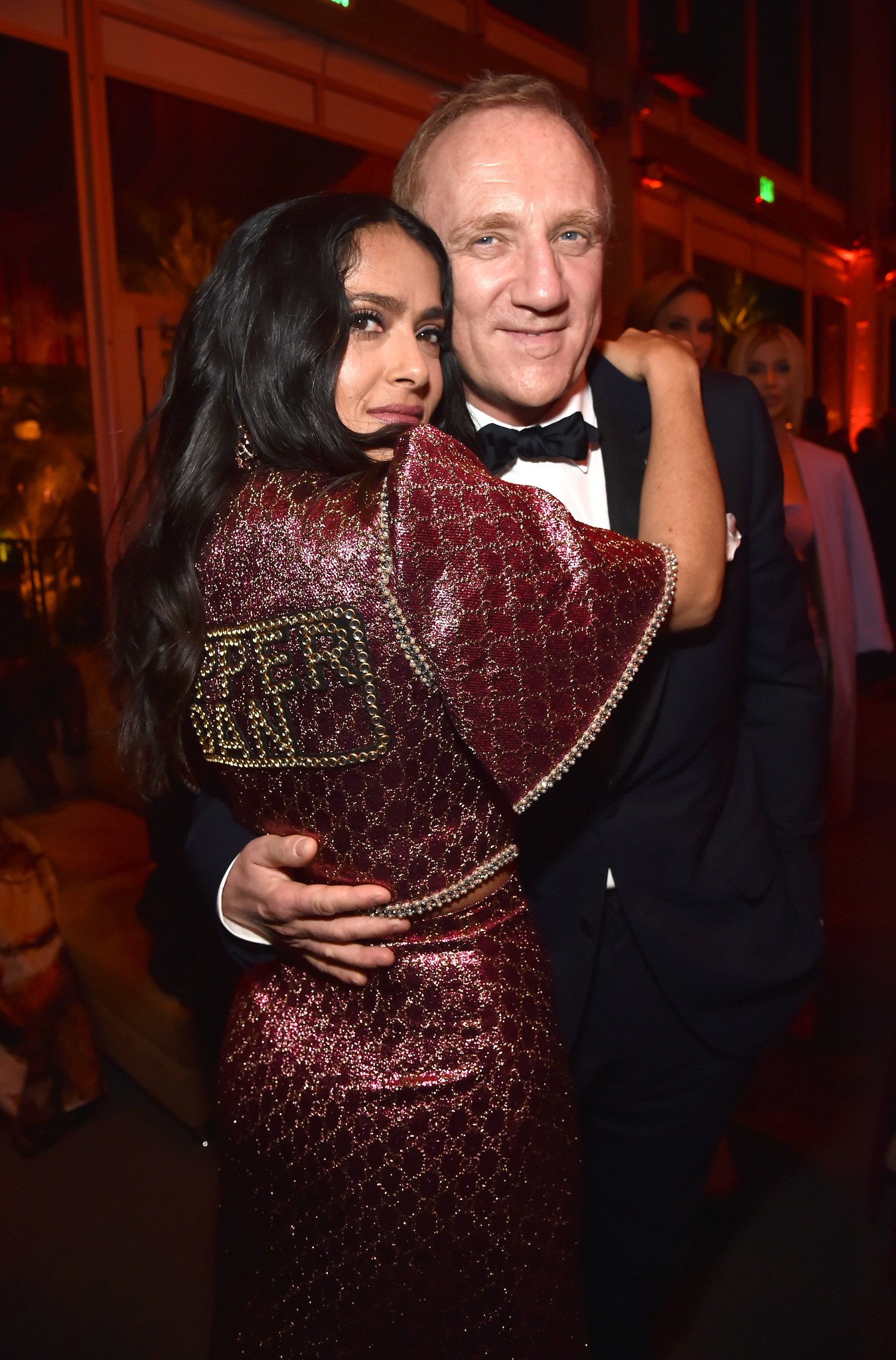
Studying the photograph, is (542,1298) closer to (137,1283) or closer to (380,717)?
(380,717)

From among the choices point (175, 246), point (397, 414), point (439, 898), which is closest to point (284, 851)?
point (439, 898)

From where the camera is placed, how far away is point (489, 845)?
104 cm

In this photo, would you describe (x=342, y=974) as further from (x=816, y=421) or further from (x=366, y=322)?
(x=816, y=421)

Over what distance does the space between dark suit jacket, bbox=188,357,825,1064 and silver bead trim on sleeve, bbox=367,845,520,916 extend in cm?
30

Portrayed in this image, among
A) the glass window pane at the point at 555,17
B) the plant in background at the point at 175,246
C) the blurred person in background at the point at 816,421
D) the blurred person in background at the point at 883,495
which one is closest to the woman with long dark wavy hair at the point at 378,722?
the plant in background at the point at 175,246

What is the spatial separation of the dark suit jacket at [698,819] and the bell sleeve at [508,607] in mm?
344

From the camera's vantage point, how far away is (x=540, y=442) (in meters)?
1.43

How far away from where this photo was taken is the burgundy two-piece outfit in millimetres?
899

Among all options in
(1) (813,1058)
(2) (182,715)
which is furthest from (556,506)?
(1) (813,1058)

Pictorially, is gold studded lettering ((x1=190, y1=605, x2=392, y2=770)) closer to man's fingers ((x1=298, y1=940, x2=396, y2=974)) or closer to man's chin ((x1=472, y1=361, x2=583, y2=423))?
man's fingers ((x1=298, y1=940, x2=396, y2=974))

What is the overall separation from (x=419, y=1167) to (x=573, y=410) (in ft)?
3.60

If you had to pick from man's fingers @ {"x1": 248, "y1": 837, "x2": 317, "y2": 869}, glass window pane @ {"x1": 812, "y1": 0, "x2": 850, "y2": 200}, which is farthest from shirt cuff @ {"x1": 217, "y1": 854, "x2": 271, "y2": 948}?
glass window pane @ {"x1": 812, "y1": 0, "x2": 850, "y2": 200}

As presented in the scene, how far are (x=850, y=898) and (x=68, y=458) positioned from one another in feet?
13.0

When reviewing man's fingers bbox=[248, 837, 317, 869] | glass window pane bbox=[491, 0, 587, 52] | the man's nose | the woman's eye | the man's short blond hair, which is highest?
glass window pane bbox=[491, 0, 587, 52]
